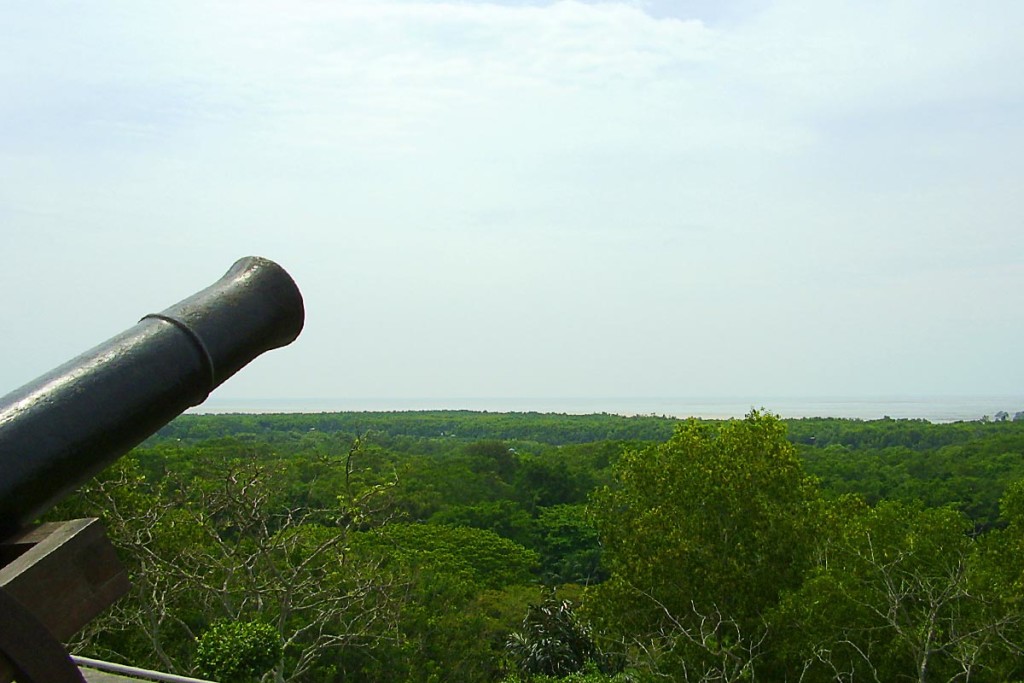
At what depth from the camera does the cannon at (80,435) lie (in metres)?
2.60

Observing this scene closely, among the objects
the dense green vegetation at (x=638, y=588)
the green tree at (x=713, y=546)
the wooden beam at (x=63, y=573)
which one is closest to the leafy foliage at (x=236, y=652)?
the dense green vegetation at (x=638, y=588)

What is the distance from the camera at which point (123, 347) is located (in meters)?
2.96

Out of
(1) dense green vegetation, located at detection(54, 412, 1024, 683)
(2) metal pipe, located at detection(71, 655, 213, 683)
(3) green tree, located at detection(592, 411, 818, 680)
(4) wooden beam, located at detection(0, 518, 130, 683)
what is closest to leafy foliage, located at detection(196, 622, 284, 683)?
(1) dense green vegetation, located at detection(54, 412, 1024, 683)

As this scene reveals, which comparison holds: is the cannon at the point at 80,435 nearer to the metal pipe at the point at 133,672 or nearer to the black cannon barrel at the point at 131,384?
the black cannon barrel at the point at 131,384

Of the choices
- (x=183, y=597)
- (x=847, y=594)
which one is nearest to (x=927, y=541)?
(x=847, y=594)

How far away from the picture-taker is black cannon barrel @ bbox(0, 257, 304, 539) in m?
2.66

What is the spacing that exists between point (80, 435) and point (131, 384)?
221 millimetres

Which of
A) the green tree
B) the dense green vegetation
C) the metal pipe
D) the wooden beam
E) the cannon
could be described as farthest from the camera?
the green tree

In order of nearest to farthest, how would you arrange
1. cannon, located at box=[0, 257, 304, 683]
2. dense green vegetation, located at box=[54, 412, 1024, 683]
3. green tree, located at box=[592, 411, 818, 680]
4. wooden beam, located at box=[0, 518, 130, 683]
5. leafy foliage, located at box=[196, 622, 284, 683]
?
cannon, located at box=[0, 257, 304, 683]
wooden beam, located at box=[0, 518, 130, 683]
leafy foliage, located at box=[196, 622, 284, 683]
dense green vegetation, located at box=[54, 412, 1024, 683]
green tree, located at box=[592, 411, 818, 680]

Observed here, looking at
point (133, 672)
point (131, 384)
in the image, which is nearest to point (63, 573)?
point (131, 384)

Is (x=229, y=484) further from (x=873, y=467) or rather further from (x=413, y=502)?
(x=873, y=467)

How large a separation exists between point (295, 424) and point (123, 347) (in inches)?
5201

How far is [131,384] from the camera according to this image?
288 centimetres

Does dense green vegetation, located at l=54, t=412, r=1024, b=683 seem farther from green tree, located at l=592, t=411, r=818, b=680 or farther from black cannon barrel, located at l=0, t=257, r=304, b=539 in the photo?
black cannon barrel, located at l=0, t=257, r=304, b=539
